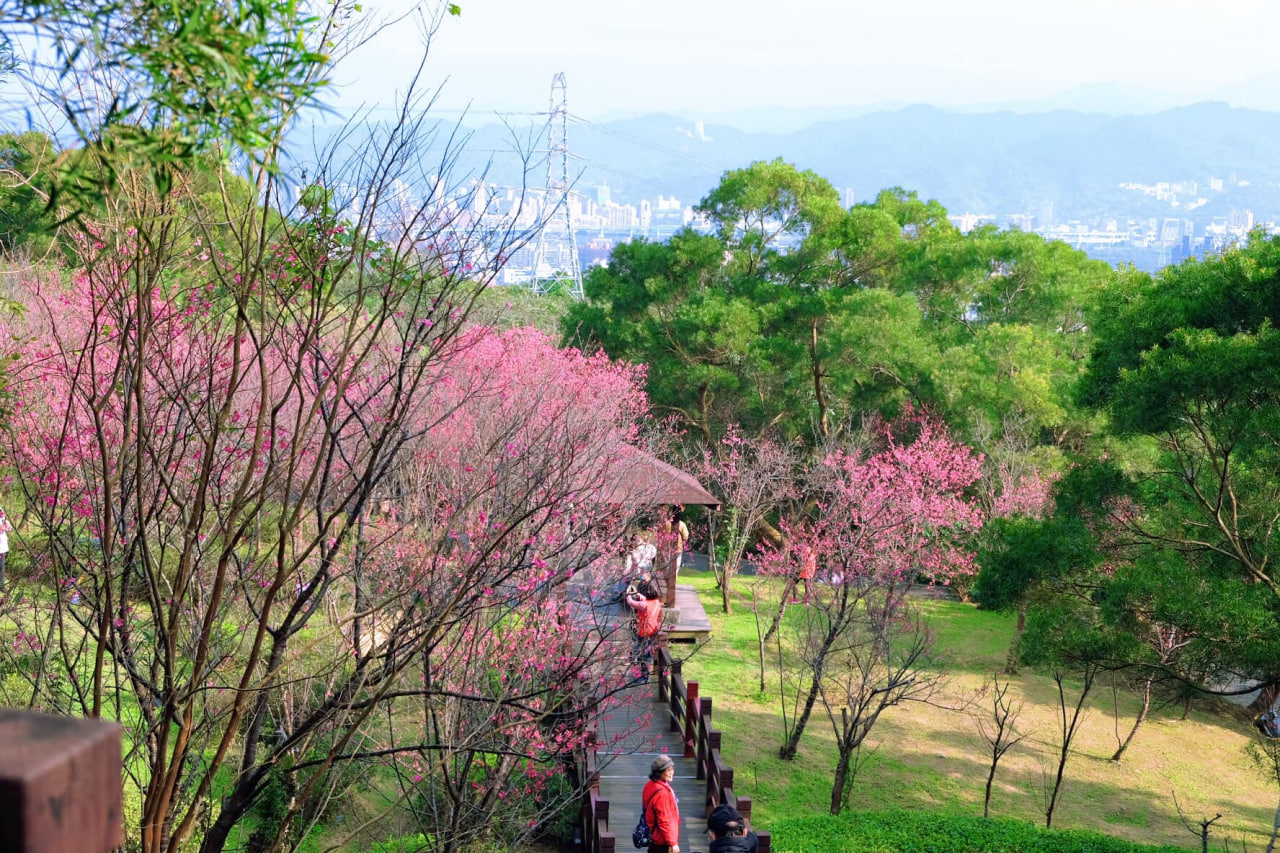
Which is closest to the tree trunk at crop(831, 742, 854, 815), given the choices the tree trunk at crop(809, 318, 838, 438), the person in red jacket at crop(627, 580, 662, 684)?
the person in red jacket at crop(627, 580, 662, 684)

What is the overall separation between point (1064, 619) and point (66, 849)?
9067mm

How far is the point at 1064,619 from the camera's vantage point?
28.7 ft

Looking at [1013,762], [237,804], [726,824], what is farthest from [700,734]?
[237,804]

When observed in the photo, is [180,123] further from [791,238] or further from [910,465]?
[791,238]

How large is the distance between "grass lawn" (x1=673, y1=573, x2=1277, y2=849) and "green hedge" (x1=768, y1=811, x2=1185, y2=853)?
5.44 feet

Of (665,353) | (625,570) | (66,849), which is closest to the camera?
(66,849)

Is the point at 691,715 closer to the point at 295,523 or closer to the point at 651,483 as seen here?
the point at 651,483

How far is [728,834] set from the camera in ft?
19.5

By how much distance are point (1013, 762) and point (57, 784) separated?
39.8 feet

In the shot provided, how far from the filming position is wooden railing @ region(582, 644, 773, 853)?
7.07 m

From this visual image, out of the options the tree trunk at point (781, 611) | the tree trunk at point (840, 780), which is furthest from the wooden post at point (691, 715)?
the tree trunk at point (781, 611)

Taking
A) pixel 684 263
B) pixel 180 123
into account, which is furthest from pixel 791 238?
pixel 180 123

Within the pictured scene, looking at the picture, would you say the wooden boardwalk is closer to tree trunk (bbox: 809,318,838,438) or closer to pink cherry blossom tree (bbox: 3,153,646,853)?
pink cherry blossom tree (bbox: 3,153,646,853)

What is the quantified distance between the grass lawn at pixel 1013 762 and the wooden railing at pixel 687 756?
1239 millimetres
